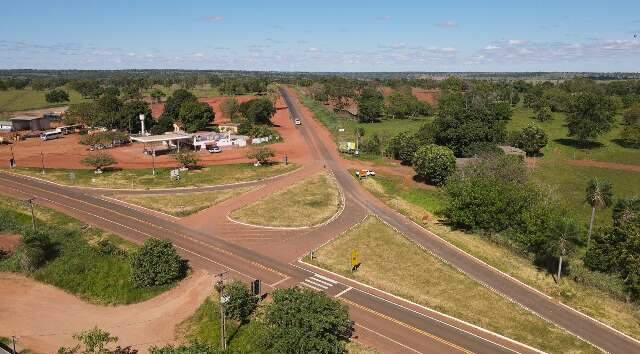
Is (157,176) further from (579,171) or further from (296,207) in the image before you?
(579,171)

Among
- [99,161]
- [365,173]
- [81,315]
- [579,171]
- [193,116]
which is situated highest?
[193,116]

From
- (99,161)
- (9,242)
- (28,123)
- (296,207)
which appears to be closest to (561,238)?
(296,207)

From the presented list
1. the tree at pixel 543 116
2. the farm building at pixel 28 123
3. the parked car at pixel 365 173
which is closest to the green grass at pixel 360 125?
the parked car at pixel 365 173

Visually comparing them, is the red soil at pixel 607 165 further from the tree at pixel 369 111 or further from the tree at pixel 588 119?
the tree at pixel 369 111

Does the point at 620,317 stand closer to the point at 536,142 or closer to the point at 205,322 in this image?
the point at 205,322

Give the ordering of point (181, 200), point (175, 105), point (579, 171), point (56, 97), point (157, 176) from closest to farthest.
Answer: point (181, 200)
point (157, 176)
point (579, 171)
point (175, 105)
point (56, 97)

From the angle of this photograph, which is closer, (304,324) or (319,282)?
(304,324)

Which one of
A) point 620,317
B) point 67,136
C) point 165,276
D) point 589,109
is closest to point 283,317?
point 165,276
